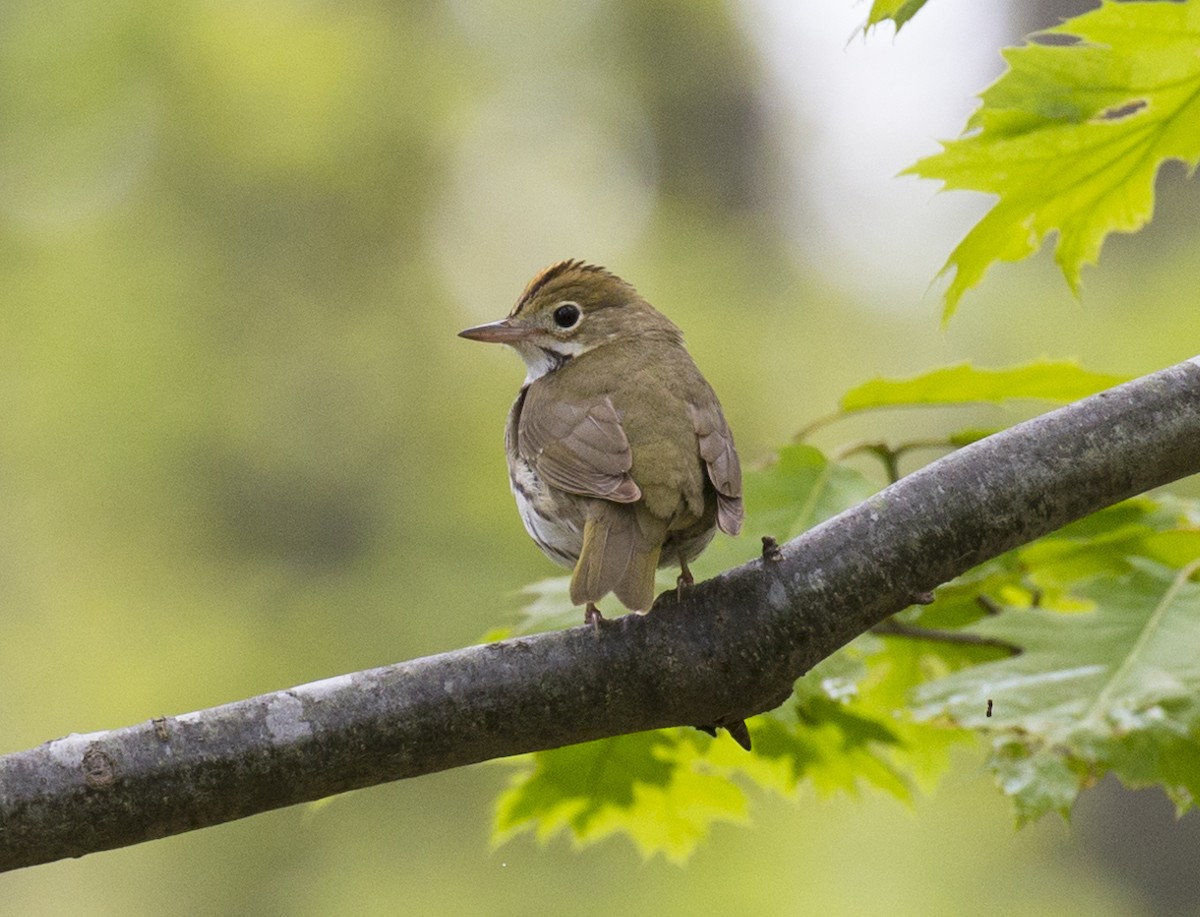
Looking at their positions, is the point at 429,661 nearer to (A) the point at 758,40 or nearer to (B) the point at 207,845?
(B) the point at 207,845

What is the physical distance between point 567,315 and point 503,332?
0.22 m

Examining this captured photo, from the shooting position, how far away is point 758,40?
1320cm

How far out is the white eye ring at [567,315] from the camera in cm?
392

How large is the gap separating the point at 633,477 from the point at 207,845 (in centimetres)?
881

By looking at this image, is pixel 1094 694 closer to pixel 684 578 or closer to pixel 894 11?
pixel 684 578

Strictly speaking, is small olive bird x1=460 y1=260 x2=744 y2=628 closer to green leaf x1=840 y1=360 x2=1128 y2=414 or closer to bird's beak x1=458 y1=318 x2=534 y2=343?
bird's beak x1=458 y1=318 x2=534 y2=343

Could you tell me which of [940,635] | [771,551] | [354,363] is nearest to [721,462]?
[940,635]

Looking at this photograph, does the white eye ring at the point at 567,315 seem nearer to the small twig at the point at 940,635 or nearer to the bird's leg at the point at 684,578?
the bird's leg at the point at 684,578

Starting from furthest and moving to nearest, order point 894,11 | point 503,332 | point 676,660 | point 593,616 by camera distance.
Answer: point 503,332 < point 593,616 < point 676,660 < point 894,11

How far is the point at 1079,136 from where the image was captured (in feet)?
7.74

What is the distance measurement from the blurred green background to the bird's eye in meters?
5.36

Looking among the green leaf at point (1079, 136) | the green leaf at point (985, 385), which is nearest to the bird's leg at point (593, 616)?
the green leaf at point (985, 385)

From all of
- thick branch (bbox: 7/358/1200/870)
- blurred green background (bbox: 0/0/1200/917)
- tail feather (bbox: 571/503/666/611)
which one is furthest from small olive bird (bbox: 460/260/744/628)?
blurred green background (bbox: 0/0/1200/917)

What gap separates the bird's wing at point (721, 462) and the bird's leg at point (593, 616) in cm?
31
